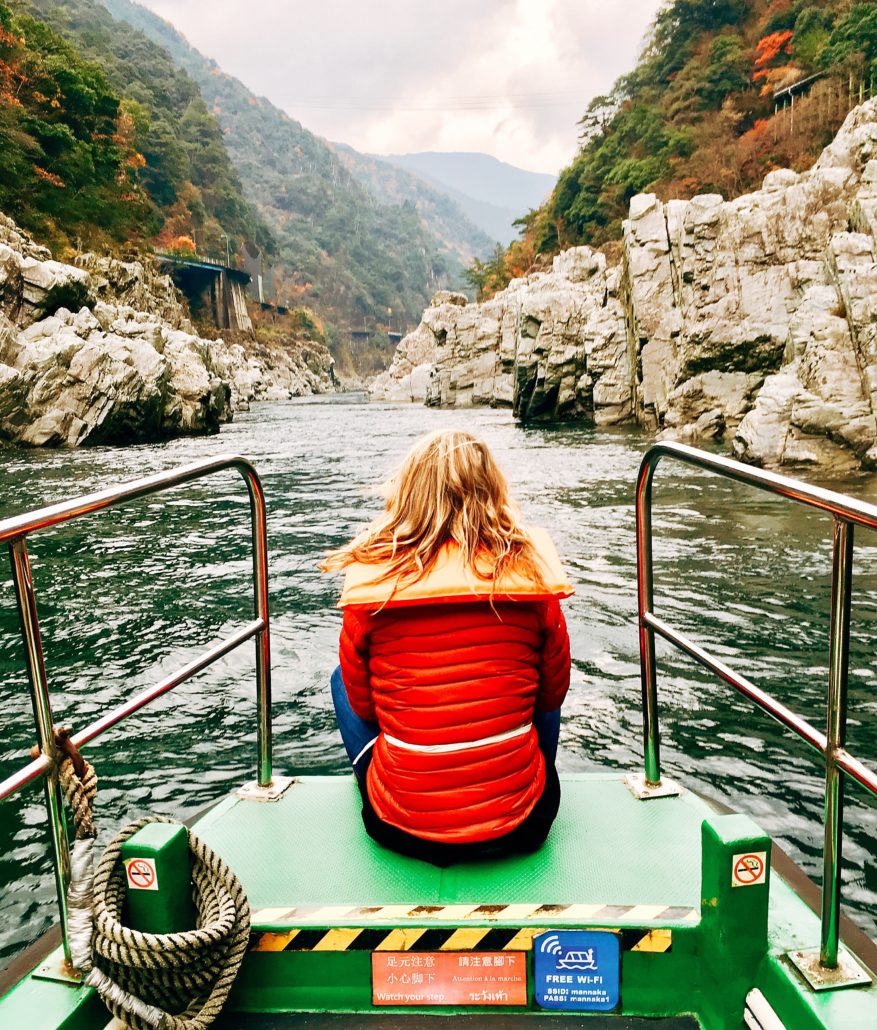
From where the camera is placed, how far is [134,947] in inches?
67.7

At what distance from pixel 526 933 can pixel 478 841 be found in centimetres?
28

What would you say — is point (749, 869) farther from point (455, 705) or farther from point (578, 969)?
point (455, 705)

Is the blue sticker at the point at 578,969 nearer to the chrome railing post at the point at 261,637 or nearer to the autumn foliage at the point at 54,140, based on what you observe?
the chrome railing post at the point at 261,637

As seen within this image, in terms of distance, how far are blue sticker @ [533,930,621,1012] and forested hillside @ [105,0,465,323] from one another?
127 meters

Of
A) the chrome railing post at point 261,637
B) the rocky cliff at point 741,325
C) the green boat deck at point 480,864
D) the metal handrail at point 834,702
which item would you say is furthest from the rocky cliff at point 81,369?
the metal handrail at point 834,702

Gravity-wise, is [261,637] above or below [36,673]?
below

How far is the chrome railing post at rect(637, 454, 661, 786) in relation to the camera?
2.74 metres

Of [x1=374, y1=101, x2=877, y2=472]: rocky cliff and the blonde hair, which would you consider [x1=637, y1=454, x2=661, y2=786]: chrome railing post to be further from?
[x1=374, y1=101, x2=877, y2=472]: rocky cliff

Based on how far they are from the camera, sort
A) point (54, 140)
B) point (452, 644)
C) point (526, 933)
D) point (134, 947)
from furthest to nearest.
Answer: point (54, 140) < point (452, 644) < point (526, 933) < point (134, 947)

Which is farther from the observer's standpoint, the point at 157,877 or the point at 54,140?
the point at 54,140

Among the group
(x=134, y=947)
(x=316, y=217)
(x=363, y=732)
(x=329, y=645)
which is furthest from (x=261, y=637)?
(x=316, y=217)

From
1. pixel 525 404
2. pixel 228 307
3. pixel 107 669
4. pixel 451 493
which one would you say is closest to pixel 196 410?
pixel 525 404

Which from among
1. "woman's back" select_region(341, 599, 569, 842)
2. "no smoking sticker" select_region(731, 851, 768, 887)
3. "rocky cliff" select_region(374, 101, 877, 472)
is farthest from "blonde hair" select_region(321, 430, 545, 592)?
"rocky cliff" select_region(374, 101, 877, 472)

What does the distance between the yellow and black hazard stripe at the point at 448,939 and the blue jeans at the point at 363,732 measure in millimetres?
516
